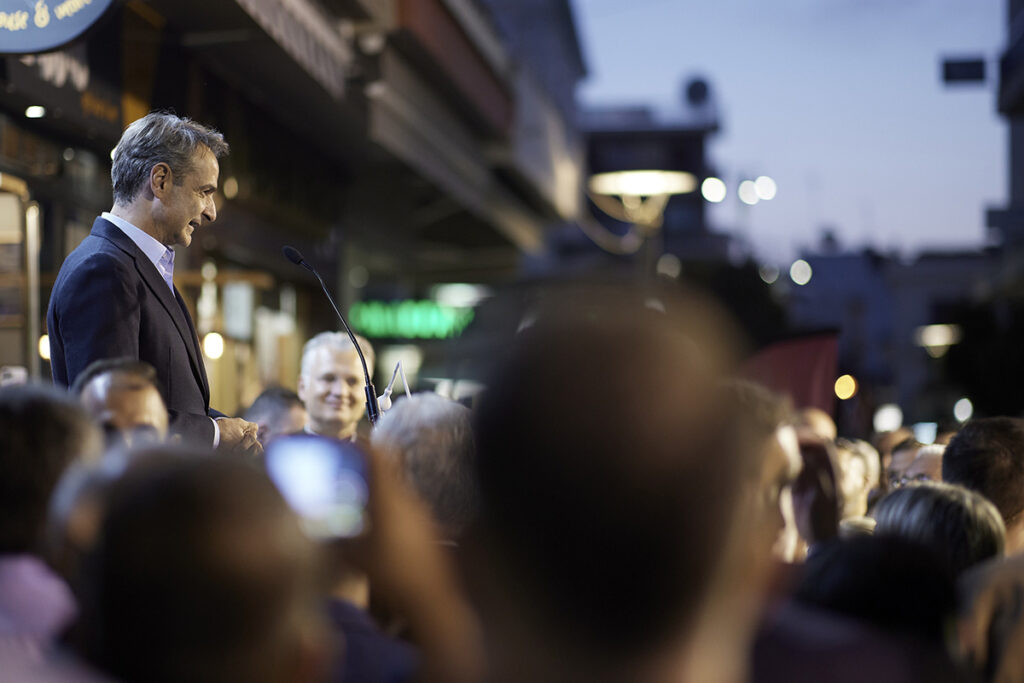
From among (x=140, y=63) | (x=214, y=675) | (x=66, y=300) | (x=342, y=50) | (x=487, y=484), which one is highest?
(x=342, y=50)

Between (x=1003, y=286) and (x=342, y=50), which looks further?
(x=1003, y=286)

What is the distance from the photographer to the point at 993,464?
389cm

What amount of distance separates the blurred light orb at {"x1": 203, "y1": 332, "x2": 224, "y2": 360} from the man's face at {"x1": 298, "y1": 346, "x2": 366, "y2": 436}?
5254 mm

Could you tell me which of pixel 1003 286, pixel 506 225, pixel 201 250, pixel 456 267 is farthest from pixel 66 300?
pixel 1003 286

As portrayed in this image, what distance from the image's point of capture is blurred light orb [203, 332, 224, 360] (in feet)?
36.3

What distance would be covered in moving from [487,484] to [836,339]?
304 inches

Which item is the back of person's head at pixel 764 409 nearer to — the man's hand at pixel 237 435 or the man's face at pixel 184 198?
the man's hand at pixel 237 435

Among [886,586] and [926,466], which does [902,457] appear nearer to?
[926,466]

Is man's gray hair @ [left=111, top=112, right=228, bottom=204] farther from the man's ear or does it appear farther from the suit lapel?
the suit lapel

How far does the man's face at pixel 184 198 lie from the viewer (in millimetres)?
3844

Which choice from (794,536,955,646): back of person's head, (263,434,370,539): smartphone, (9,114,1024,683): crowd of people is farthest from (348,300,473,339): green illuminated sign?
(263,434,370,539): smartphone

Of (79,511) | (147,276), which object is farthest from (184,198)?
(79,511)

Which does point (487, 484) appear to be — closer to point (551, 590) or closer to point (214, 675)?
point (551, 590)

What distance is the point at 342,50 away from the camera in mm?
11117
